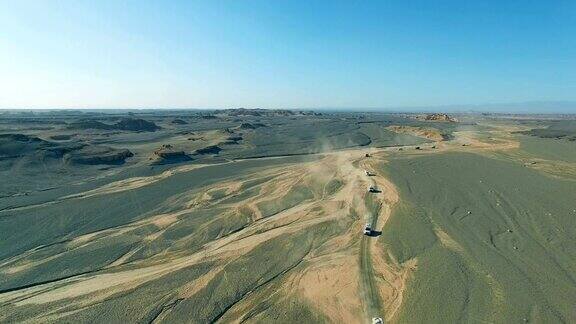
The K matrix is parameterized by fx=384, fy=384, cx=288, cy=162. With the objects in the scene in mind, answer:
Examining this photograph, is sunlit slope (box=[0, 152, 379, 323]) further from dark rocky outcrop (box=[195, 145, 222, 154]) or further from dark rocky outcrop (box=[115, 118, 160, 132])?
dark rocky outcrop (box=[115, 118, 160, 132])

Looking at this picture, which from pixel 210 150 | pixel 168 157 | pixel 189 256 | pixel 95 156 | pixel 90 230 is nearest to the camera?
pixel 189 256

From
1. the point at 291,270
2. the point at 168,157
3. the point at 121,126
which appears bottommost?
the point at 291,270

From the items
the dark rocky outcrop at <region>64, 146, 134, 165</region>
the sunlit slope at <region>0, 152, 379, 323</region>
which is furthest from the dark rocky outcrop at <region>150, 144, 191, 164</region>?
the sunlit slope at <region>0, 152, 379, 323</region>

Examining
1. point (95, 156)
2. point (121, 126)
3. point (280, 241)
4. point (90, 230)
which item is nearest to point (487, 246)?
point (280, 241)

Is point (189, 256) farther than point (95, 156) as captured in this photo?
No

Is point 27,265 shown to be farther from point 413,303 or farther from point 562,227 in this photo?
point 562,227

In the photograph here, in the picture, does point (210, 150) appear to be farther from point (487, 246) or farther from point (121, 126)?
point (121, 126)

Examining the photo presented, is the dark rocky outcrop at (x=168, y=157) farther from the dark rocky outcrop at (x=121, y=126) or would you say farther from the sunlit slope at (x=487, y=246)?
the dark rocky outcrop at (x=121, y=126)
